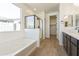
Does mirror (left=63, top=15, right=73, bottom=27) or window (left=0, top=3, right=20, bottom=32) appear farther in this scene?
mirror (left=63, top=15, right=73, bottom=27)

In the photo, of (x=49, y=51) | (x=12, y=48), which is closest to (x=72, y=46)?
(x=12, y=48)

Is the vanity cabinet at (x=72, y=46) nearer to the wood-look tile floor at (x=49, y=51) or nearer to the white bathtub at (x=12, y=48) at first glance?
the wood-look tile floor at (x=49, y=51)

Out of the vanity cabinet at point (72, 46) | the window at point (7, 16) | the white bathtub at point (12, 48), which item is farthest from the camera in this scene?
the window at point (7, 16)

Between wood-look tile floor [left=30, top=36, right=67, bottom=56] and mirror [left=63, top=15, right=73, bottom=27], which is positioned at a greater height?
mirror [left=63, top=15, right=73, bottom=27]

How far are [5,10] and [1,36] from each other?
3.19 feet

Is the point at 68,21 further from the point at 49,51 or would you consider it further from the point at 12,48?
the point at 12,48

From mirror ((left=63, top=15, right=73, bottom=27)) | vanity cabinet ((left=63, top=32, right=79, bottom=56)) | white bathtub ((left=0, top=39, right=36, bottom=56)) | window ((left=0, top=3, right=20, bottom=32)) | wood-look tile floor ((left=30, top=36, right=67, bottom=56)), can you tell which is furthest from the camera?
mirror ((left=63, top=15, right=73, bottom=27))

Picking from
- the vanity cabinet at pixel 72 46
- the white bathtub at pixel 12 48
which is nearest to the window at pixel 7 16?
the white bathtub at pixel 12 48

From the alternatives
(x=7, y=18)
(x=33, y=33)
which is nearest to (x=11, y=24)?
(x=7, y=18)

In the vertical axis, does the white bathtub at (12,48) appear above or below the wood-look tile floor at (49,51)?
above

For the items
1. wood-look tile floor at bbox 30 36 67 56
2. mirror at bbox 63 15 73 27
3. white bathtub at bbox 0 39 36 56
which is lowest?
wood-look tile floor at bbox 30 36 67 56

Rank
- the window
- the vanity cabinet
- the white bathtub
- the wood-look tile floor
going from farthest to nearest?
the wood-look tile floor
the window
the white bathtub
the vanity cabinet

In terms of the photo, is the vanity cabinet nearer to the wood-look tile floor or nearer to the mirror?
the wood-look tile floor

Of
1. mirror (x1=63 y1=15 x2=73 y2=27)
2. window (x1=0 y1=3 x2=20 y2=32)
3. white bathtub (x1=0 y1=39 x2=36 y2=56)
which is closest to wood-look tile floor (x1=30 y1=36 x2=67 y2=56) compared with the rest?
white bathtub (x1=0 y1=39 x2=36 y2=56)
